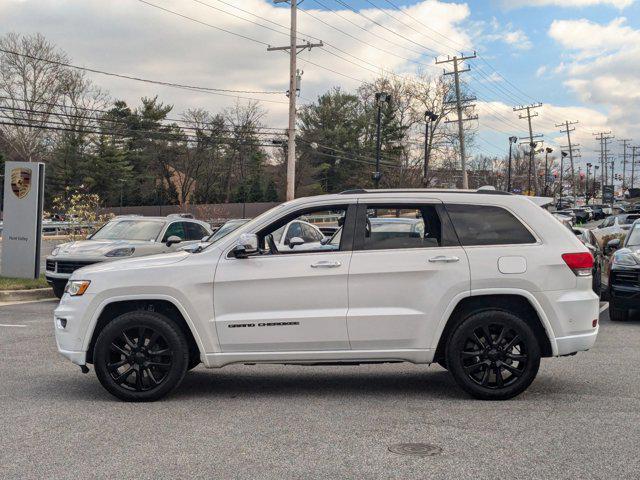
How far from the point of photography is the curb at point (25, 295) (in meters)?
14.3

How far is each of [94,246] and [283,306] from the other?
346 inches

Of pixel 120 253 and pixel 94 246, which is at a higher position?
pixel 94 246

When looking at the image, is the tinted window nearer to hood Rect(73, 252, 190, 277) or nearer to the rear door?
the rear door

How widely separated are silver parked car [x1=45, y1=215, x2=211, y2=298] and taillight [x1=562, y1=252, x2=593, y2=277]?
8.91 metres

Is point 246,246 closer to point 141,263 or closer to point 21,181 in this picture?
point 141,263

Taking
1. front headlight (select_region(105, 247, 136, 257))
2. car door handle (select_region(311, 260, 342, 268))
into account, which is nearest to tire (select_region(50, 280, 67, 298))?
front headlight (select_region(105, 247, 136, 257))

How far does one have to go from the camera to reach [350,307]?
6.05m

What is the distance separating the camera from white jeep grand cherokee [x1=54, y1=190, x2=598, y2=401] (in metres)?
6.05

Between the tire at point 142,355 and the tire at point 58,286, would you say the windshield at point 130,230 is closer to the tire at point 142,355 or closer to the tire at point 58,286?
the tire at point 58,286

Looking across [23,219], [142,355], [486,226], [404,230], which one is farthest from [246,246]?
[23,219]

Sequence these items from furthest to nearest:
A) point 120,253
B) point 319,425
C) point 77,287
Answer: point 120,253, point 77,287, point 319,425

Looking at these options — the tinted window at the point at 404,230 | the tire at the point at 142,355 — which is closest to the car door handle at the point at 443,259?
the tinted window at the point at 404,230

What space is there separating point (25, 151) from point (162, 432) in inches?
2284

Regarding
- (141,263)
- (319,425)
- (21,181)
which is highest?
(21,181)
